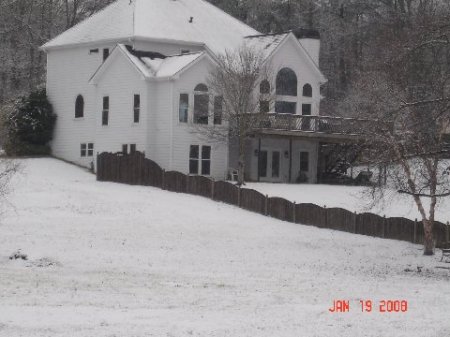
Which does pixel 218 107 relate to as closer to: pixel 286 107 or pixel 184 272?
pixel 286 107

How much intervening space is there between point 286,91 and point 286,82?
1.79 feet

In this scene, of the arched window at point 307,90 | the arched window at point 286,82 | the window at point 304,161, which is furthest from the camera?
the arched window at point 307,90

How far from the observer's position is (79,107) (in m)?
58.3

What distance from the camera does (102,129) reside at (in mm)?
54375

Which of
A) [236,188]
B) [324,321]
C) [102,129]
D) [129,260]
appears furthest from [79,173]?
[324,321]

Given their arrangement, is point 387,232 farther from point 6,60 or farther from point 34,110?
point 6,60

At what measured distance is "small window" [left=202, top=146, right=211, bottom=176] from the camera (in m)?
51.6

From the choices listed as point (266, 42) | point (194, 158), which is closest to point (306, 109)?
point (266, 42)

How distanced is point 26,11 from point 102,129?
24888mm

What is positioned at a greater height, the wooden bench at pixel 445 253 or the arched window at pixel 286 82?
the arched window at pixel 286 82

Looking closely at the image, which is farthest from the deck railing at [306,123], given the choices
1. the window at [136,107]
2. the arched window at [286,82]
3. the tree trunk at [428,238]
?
the tree trunk at [428,238]

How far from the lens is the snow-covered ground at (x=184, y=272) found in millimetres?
19172

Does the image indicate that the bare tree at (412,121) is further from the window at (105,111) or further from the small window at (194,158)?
the window at (105,111)

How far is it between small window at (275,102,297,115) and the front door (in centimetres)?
262
